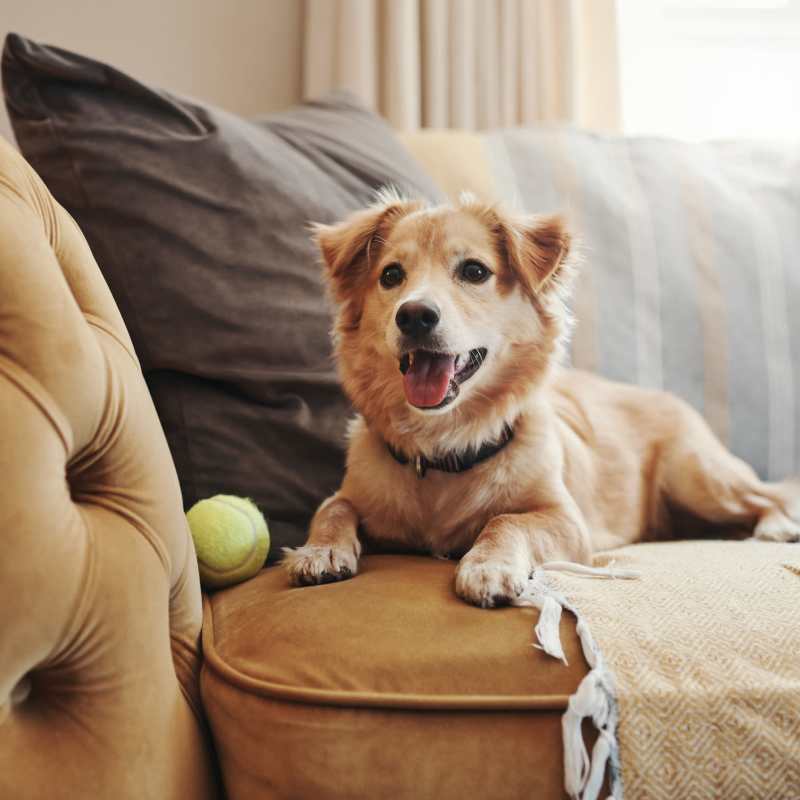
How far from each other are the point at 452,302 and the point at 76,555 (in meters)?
0.77

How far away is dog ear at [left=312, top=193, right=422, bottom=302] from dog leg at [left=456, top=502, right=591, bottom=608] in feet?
1.77

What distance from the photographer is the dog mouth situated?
4.35 ft

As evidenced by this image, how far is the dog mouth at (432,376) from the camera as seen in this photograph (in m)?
1.33

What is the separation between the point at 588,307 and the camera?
6.33ft

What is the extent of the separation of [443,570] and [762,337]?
1199mm

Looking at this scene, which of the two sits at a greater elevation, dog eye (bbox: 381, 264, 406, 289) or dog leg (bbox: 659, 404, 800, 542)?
dog eye (bbox: 381, 264, 406, 289)

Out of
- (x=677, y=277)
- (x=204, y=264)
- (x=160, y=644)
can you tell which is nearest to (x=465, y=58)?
(x=677, y=277)

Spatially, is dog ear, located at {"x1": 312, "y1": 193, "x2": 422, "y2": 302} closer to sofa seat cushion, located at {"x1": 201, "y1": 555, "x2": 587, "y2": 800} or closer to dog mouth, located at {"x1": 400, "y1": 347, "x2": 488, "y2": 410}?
dog mouth, located at {"x1": 400, "y1": 347, "x2": 488, "y2": 410}

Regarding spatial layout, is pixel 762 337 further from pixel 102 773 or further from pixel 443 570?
pixel 102 773

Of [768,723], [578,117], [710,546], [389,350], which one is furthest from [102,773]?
[578,117]

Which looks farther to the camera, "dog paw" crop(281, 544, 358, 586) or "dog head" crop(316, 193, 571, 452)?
"dog head" crop(316, 193, 571, 452)

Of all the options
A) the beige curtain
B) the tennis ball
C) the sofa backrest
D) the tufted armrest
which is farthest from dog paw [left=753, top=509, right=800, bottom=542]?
the beige curtain

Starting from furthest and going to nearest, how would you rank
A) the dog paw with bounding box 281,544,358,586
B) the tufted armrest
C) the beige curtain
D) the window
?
the window, the beige curtain, the dog paw with bounding box 281,544,358,586, the tufted armrest

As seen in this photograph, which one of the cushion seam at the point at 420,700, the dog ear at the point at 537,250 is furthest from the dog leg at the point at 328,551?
the dog ear at the point at 537,250
